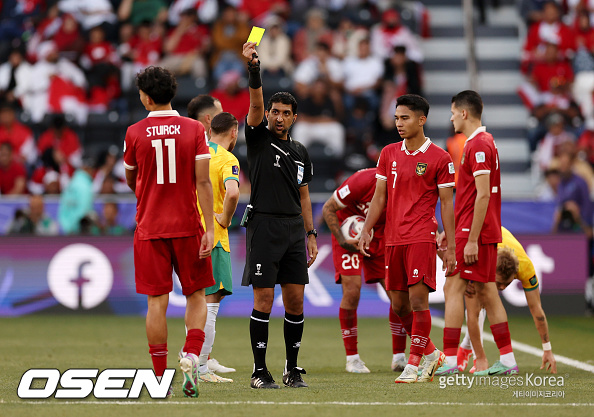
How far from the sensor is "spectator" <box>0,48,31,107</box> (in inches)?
771

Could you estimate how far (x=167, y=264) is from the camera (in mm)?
6680

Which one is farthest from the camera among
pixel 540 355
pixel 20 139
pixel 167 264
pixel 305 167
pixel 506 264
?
pixel 20 139

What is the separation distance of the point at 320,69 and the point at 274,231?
12106 millimetres

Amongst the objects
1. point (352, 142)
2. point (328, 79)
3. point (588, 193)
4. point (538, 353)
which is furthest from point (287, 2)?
point (538, 353)

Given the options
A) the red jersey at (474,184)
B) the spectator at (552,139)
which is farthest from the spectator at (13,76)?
the red jersey at (474,184)

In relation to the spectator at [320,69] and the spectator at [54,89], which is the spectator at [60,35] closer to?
the spectator at [54,89]

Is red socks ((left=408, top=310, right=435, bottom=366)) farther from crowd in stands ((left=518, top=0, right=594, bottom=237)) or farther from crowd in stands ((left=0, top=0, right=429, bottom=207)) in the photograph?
crowd in stands ((left=0, top=0, right=429, bottom=207))

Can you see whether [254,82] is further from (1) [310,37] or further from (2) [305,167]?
(1) [310,37]

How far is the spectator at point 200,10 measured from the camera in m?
20.7

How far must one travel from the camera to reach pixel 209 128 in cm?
881

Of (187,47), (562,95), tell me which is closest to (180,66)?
(187,47)

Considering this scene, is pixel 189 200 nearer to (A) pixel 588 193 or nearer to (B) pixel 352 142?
(A) pixel 588 193

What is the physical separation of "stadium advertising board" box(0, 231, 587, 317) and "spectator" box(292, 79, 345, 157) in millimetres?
3752

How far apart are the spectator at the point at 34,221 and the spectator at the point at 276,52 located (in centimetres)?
593
